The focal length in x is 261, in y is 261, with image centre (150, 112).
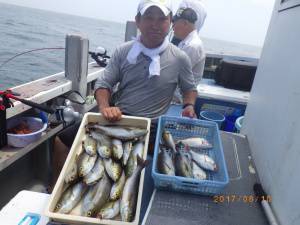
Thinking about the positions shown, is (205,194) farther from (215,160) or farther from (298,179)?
(298,179)

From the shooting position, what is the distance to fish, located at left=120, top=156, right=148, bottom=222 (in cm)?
146

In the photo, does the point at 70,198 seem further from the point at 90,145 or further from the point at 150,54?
the point at 150,54

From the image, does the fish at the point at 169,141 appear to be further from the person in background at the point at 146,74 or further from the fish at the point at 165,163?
the person in background at the point at 146,74

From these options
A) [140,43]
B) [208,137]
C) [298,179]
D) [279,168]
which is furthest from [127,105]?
[298,179]

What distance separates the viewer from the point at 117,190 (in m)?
1.63

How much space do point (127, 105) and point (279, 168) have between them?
1632mm

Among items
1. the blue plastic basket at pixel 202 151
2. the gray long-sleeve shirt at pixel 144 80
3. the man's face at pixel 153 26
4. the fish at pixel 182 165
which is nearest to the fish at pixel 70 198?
the blue plastic basket at pixel 202 151

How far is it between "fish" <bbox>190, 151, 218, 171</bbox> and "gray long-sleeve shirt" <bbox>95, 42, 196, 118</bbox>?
3.07 ft

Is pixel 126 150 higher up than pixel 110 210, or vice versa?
pixel 126 150

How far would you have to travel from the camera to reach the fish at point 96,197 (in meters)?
1.50

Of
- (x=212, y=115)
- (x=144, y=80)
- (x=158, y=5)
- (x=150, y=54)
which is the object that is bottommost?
(x=212, y=115)

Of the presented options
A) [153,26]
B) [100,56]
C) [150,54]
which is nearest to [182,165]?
[150,54]

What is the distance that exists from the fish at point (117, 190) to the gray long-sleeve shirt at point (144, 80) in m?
1.17

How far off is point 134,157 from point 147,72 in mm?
1154
